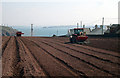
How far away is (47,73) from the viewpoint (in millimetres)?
8711

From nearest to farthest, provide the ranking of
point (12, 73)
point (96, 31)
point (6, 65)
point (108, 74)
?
point (108, 74) < point (12, 73) < point (6, 65) < point (96, 31)

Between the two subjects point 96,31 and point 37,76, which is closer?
point 37,76

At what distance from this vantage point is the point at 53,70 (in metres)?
9.33

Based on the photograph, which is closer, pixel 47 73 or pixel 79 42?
pixel 47 73

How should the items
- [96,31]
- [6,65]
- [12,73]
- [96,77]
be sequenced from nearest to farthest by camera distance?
[96,77], [12,73], [6,65], [96,31]

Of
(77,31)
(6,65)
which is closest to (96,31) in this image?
(77,31)

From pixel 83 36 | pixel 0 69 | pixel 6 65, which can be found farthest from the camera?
pixel 83 36

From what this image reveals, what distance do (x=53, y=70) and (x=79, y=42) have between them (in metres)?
15.8

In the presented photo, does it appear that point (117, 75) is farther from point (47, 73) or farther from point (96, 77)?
point (47, 73)

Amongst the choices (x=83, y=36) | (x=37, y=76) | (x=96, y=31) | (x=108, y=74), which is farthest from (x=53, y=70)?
(x=96, y=31)

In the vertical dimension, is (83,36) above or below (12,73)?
above

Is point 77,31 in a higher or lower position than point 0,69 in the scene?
higher

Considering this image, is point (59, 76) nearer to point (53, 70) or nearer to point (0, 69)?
point (53, 70)

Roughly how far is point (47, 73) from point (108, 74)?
9.77 feet
